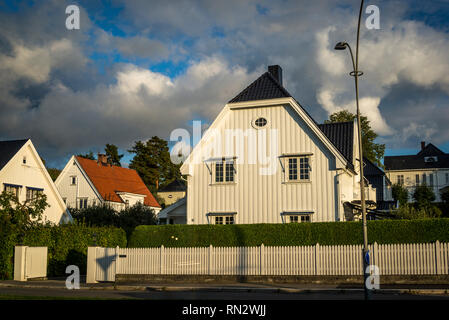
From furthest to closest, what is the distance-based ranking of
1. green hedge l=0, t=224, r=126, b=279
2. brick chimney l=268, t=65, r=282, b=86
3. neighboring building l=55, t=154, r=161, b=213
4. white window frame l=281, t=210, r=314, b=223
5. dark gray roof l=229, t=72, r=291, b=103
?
neighboring building l=55, t=154, r=161, b=213
brick chimney l=268, t=65, r=282, b=86
dark gray roof l=229, t=72, r=291, b=103
white window frame l=281, t=210, r=314, b=223
green hedge l=0, t=224, r=126, b=279

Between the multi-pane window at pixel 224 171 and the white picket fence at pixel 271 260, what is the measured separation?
7.84m

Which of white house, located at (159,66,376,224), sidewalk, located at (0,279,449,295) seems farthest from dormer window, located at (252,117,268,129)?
sidewalk, located at (0,279,449,295)

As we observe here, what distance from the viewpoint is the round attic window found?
2873 centimetres

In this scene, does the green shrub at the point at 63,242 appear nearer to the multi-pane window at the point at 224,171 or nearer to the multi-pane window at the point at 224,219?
the multi-pane window at the point at 224,219

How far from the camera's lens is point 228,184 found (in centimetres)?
2889

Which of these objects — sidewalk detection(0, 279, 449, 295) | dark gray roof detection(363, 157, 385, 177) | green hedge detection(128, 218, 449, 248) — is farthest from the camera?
dark gray roof detection(363, 157, 385, 177)

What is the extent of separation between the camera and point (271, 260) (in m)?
21.1

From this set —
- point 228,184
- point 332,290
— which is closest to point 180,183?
point 228,184

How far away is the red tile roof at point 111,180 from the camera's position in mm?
52500

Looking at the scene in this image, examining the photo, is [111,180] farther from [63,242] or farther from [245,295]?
[245,295]

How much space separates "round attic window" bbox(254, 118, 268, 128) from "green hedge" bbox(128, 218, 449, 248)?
712cm

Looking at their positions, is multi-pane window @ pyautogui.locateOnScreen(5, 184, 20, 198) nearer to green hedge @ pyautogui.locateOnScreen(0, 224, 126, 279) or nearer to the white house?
green hedge @ pyautogui.locateOnScreen(0, 224, 126, 279)
